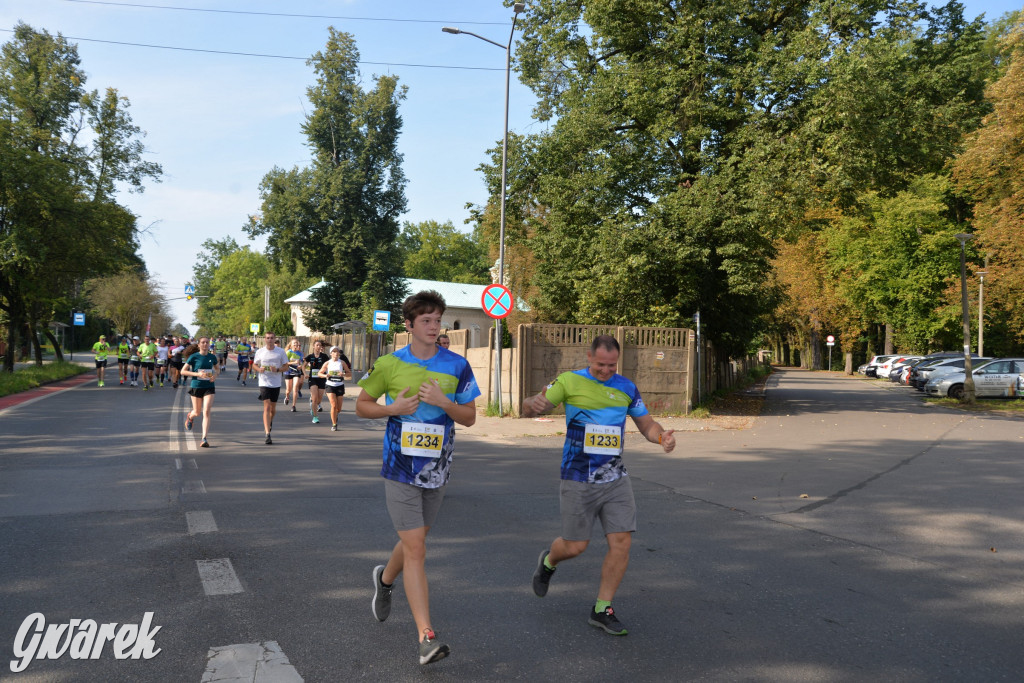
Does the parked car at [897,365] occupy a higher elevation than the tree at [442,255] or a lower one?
lower

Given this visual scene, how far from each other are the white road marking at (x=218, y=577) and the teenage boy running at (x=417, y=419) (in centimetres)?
145

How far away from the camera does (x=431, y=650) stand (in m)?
3.87

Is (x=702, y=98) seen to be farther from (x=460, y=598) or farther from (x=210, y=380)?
(x=460, y=598)

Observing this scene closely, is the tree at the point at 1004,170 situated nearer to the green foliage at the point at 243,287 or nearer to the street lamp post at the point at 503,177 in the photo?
the street lamp post at the point at 503,177

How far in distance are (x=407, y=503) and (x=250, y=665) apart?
3.45 feet

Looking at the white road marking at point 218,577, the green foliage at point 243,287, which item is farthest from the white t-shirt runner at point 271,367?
the green foliage at point 243,287

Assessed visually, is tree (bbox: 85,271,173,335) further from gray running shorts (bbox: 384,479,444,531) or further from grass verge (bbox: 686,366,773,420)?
gray running shorts (bbox: 384,479,444,531)

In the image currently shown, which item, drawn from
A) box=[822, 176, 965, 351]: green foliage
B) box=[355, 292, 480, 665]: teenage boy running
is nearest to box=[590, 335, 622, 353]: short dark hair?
box=[355, 292, 480, 665]: teenage boy running

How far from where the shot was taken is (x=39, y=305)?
3788cm

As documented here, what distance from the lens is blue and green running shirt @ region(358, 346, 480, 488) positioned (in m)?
4.21

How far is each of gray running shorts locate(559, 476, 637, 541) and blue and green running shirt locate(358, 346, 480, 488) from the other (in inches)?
34.4

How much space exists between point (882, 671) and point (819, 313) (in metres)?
58.4

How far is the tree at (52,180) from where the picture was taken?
2873cm

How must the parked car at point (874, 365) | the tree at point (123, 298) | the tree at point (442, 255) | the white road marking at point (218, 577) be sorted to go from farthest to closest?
the tree at point (442, 255) < the tree at point (123, 298) < the parked car at point (874, 365) < the white road marking at point (218, 577)
